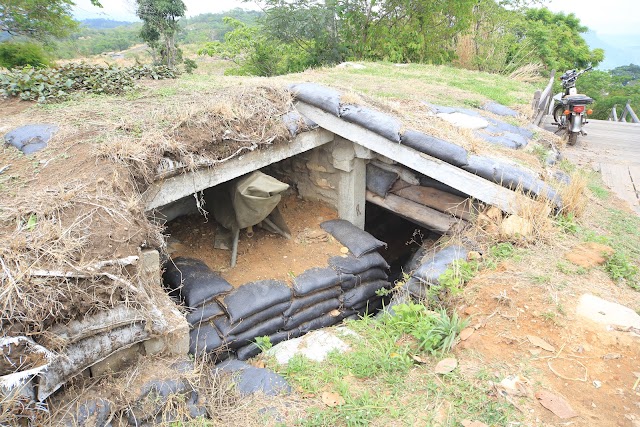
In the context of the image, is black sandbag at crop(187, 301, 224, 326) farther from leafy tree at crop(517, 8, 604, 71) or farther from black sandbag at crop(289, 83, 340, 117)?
leafy tree at crop(517, 8, 604, 71)

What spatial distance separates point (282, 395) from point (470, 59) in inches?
453

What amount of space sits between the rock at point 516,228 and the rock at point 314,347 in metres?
1.66

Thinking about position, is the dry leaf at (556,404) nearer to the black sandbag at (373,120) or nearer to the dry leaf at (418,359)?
the dry leaf at (418,359)

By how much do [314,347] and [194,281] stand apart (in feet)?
4.99

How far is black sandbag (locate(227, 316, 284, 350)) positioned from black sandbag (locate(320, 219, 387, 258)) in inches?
50.5

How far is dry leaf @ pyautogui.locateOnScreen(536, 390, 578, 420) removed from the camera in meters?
2.29

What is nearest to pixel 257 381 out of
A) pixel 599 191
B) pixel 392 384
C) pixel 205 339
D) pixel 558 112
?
pixel 392 384

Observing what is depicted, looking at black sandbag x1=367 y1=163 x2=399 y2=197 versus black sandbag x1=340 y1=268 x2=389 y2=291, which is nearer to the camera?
black sandbag x1=340 y1=268 x2=389 y2=291

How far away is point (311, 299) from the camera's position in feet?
14.9

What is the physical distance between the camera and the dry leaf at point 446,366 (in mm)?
2697

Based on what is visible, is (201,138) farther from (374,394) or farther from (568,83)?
(568,83)

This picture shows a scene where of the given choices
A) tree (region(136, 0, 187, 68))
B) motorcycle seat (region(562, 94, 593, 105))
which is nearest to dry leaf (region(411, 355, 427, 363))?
motorcycle seat (region(562, 94, 593, 105))

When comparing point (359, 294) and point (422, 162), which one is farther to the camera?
point (359, 294)

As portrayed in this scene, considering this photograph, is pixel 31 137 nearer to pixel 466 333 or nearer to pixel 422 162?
pixel 422 162
